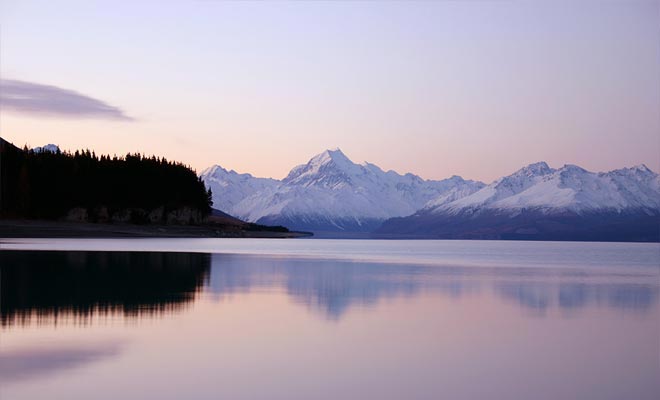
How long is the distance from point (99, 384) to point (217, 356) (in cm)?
432

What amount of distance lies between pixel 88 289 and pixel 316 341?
16.6 metres

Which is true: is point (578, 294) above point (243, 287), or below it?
below

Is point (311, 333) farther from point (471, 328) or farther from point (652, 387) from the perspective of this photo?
point (652, 387)

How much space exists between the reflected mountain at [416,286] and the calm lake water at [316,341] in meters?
0.22

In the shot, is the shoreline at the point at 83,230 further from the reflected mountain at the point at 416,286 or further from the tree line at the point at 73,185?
the reflected mountain at the point at 416,286

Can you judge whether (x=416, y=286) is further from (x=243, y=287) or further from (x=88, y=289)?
(x=88, y=289)

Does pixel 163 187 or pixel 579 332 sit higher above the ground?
pixel 163 187

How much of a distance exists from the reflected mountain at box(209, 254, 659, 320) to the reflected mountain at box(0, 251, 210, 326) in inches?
92.9

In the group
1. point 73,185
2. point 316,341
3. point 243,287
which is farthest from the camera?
point 73,185

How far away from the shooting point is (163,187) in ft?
646

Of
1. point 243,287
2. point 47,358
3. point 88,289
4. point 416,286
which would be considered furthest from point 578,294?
point 47,358

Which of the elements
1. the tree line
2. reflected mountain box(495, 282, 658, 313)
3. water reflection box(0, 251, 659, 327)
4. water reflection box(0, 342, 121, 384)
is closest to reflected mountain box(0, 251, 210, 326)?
water reflection box(0, 251, 659, 327)

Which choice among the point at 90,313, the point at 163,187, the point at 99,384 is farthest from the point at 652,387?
the point at 163,187

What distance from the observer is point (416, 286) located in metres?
47.2
